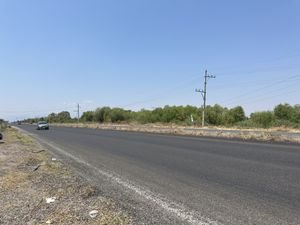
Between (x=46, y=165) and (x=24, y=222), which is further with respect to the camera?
(x=46, y=165)

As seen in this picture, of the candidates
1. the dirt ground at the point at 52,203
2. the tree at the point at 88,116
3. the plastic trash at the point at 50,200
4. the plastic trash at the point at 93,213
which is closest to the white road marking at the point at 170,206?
the dirt ground at the point at 52,203

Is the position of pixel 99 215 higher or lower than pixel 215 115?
lower

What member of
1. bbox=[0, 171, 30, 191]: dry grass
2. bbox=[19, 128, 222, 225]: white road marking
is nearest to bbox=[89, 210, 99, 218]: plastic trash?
bbox=[19, 128, 222, 225]: white road marking

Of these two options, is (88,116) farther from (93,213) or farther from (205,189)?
(93,213)

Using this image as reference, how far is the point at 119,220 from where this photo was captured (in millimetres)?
6070

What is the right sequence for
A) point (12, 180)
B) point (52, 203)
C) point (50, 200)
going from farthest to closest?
point (12, 180)
point (50, 200)
point (52, 203)

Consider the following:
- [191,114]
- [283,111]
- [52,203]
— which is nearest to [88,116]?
[191,114]

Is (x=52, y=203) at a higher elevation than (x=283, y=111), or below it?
below

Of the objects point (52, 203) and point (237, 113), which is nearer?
point (52, 203)

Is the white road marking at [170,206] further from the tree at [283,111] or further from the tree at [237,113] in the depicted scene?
the tree at [237,113]

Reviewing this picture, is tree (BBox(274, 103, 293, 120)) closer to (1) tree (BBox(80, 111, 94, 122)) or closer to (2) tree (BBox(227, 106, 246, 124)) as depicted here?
(2) tree (BBox(227, 106, 246, 124))

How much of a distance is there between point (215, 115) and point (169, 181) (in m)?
122

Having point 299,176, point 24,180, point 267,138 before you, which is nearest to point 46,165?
point 24,180

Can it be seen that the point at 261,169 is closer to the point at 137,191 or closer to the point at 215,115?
the point at 137,191
